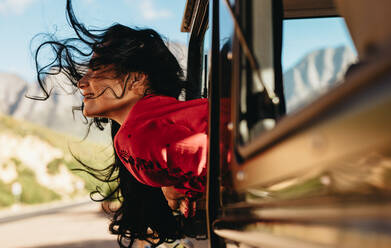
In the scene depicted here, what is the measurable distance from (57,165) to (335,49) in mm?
25105

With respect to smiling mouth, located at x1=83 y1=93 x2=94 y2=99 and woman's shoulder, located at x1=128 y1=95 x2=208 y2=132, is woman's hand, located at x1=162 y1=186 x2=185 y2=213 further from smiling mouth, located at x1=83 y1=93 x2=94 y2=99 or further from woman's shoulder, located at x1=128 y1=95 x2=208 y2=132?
smiling mouth, located at x1=83 y1=93 x2=94 y2=99

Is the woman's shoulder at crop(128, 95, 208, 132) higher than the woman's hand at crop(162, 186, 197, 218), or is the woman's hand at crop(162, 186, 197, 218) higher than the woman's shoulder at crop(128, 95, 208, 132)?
the woman's shoulder at crop(128, 95, 208, 132)

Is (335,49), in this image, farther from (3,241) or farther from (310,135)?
(3,241)

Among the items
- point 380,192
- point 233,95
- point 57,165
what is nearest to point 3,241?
point 233,95

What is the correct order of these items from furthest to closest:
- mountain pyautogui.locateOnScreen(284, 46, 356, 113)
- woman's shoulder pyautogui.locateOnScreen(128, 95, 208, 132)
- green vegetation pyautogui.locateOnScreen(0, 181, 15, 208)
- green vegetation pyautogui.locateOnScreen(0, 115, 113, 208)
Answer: green vegetation pyautogui.locateOnScreen(0, 115, 113, 208)
green vegetation pyautogui.locateOnScreen(0, 181, 15, 208)
woman's shoulder pyautogui.locateOnScreen(128, 95, 208, 132)
mountain pyautogui.locateOnScreen(284, 46, 356, 113)

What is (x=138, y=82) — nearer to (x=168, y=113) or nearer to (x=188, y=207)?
(x=168, y=113)

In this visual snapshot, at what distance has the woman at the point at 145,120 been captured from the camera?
5.59 feet

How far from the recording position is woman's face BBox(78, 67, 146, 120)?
2.09 metres

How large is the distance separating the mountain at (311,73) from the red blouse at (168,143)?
1.80 ft

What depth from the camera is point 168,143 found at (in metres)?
1.67

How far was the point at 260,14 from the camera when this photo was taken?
1.10 metres

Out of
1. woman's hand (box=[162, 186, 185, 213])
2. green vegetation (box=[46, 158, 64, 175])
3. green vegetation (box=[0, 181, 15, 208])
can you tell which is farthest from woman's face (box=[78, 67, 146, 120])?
green vegetation (box=[46, 158, 64, 175])

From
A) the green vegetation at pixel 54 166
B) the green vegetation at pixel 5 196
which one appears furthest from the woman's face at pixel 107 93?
the green vegetation at pixel 54 166

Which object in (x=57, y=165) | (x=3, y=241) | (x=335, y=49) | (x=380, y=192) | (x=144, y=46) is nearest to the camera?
(x=380, y=192)
